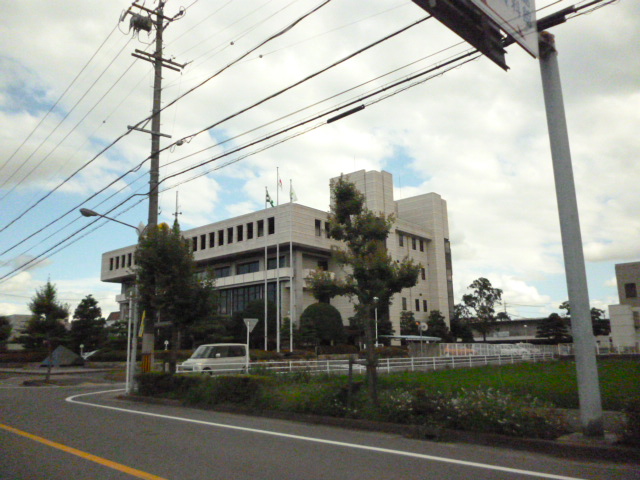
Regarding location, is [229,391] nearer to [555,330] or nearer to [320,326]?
[320,326]

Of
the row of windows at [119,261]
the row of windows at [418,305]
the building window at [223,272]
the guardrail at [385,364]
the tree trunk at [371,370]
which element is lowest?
the guardrail at [385,364]

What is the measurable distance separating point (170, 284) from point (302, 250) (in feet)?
124

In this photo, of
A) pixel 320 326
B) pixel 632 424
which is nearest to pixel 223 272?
pixel 320 326

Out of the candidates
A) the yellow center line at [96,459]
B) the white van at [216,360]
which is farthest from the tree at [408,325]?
the yellow center line at [96,459]

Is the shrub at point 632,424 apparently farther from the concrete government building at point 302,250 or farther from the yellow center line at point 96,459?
the concrete government building at point 302,250

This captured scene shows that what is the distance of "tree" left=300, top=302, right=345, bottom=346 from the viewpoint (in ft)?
150

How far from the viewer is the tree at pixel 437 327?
61.6 meters

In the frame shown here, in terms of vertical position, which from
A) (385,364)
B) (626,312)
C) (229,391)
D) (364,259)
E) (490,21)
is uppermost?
(490,21)

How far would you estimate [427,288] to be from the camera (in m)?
66.8

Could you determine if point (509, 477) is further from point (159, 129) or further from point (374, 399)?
point (159, 129)

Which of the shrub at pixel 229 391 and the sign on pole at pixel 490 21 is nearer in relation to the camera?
the sign on pole at pixel 490 21

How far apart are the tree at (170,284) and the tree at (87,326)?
128 feet

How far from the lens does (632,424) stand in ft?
22.7

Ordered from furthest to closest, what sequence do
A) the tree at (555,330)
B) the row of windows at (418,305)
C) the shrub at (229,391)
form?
the tree at (555,330), the row of windows at (418,305), the shrub at (229,391)
